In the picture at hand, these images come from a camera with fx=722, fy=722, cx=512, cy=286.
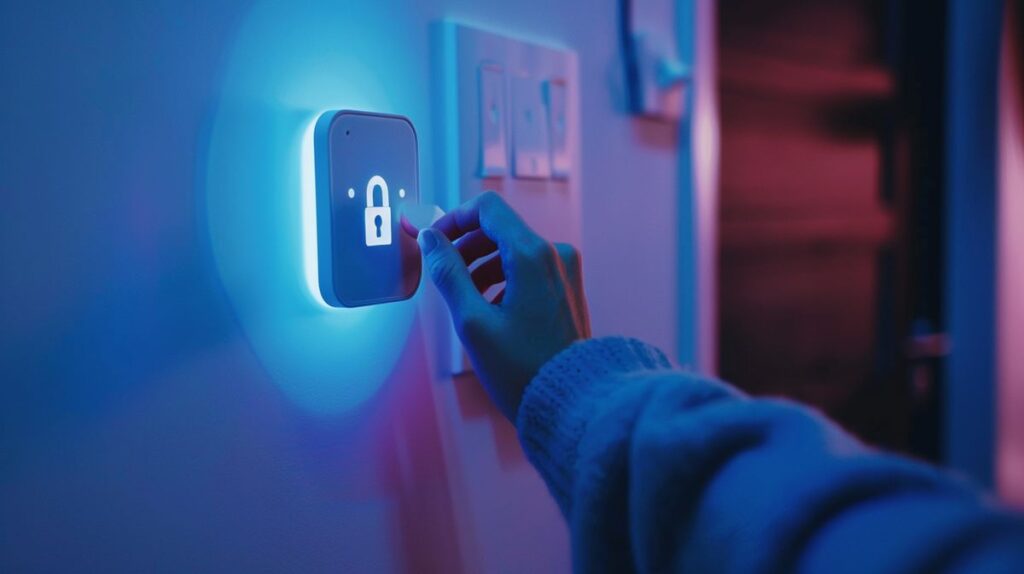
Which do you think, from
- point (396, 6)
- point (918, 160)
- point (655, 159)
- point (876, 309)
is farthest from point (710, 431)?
point (918, 160)

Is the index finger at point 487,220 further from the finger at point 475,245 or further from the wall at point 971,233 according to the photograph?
the wall at point 971,233

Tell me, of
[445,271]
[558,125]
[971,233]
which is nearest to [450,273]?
[445,271]

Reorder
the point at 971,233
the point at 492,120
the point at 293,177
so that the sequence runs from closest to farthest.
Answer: the point at 293,177 < the point at 492,120 < the point at 971,233

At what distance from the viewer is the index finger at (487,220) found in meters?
0.54

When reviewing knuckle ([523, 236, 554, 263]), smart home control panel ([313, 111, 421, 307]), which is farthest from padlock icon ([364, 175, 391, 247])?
knuckle ([523, 236, 554, 263])

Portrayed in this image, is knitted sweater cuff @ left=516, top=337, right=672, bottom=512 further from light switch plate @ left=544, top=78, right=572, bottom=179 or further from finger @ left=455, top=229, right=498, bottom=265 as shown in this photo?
light switch plate @ left=544, top=78, right=572, bottom=179

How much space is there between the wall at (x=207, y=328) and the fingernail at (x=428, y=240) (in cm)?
7

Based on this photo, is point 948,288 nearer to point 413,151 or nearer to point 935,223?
point 935,223

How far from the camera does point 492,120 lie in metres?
0.63

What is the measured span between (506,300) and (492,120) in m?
0.18

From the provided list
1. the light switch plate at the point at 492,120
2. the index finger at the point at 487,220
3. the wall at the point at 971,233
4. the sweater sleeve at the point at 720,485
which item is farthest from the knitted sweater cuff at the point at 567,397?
the wall at the point at 971,233

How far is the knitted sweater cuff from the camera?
0.46 meters

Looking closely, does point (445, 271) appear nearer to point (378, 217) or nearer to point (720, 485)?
point (378, 217)

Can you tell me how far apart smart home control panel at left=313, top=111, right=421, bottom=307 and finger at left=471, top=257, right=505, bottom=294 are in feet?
0.17
